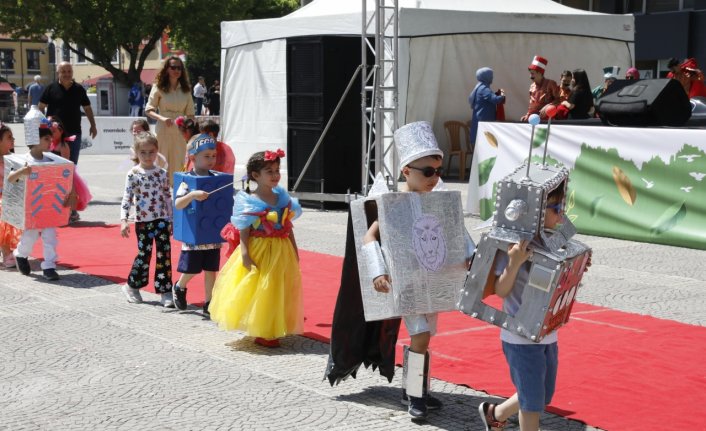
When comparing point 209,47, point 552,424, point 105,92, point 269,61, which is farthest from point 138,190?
point 105,92

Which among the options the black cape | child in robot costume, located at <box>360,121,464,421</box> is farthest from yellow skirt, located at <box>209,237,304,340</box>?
child in robot costume, located at <box>360,121,464,421</box>

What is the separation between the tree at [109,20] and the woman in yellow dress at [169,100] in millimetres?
36477

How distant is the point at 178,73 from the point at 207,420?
702cm

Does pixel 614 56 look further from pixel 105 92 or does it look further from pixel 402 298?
pixel 105 92

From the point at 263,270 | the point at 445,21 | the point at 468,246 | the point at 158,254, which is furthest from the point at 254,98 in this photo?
the point at 468,246

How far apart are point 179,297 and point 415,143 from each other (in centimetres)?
346

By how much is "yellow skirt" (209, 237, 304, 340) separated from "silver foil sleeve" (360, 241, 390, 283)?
5.20 feet

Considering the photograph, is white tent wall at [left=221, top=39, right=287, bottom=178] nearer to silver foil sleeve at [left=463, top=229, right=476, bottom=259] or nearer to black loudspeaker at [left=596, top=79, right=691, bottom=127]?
black loudspeaker at [left=596, top=79, right=691, bottom=127]

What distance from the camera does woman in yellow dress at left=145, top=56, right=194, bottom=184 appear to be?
11516mm

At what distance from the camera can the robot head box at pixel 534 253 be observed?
4.07 metres

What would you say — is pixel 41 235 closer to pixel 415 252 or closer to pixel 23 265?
pixel 23 265

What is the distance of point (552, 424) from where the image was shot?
5086mm

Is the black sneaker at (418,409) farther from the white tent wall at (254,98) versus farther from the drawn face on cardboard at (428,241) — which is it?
the white tent wall at (254,98)

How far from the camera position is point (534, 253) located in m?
4.14
